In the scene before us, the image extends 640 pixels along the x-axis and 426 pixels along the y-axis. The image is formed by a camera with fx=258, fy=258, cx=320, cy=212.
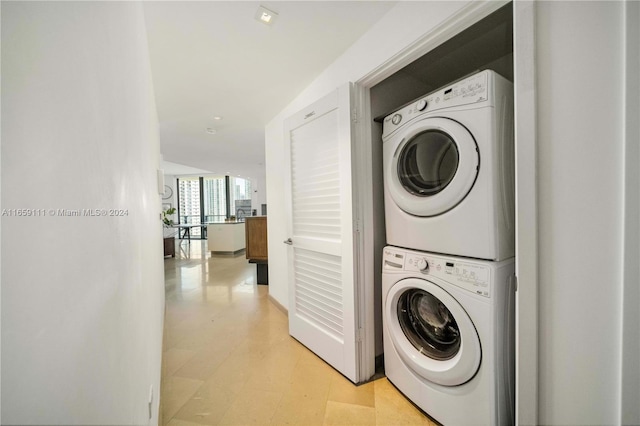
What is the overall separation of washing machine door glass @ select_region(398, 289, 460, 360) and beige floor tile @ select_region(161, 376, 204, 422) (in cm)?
135

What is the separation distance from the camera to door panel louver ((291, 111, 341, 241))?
1.75 meters

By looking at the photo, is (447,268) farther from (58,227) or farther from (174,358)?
(174,358)

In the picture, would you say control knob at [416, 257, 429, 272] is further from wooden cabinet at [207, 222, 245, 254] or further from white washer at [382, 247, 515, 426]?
wooden cabinet at [207, 222, 245, 254]

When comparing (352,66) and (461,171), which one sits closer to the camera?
(461,171)

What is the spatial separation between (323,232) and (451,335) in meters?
0.99

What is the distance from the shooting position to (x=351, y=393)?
1.56 m

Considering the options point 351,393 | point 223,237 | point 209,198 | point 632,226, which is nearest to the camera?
point 632,226

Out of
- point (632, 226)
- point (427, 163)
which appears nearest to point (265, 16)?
point (427, 163)

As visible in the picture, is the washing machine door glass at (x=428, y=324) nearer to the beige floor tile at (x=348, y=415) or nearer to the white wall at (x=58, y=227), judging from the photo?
the beige floor tile at (x=348, y=415)

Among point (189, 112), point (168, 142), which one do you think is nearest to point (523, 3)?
point (189, 112)

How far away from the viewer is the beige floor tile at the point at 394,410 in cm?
135

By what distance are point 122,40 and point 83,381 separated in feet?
2.92

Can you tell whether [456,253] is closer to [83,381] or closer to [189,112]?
[83,381]

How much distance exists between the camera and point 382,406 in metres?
1.46
